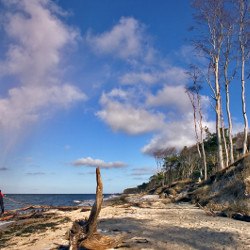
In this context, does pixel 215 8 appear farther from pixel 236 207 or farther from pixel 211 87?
pixel 236 207

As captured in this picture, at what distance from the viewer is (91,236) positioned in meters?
12.0

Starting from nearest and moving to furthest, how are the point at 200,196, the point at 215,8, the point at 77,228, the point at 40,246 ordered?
the point at 77,228, the point at 40,246, the point at 200,196, the point at 215,8

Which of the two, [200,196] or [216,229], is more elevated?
[200,196]

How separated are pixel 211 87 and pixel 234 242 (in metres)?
23.4

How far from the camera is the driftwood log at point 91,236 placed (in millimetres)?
11633

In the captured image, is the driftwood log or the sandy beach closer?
the driftwood log

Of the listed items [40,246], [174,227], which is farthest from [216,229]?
[40,246]

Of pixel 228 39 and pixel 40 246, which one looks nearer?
pixel 40 246

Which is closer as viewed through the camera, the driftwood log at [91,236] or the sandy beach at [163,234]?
the driftwood log at [91,236]

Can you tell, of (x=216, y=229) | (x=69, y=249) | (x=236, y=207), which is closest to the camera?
(x=69, y=249)

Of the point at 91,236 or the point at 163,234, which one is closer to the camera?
the point at 91,236

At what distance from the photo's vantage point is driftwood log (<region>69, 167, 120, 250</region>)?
11633mm

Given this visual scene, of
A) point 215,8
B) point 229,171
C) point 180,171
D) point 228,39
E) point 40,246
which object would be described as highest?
point 215,8

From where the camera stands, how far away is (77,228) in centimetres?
1253
